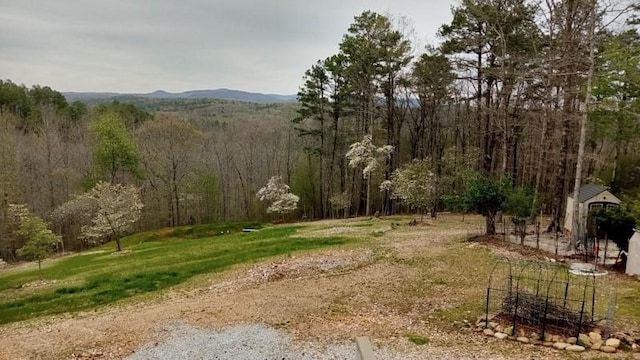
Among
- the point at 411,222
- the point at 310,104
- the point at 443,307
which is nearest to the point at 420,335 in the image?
the point at 443,307

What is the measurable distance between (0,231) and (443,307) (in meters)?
37.8

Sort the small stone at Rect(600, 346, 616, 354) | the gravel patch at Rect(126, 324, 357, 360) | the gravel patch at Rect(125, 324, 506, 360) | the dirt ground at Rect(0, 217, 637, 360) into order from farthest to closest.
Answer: the dirt ground at Rect(0, 217, 637, 360), the gravel patch at Rect(126, 324, 357, 360), the gravel patch at Rect(125, 324, 506, 360), the small stone at Rect(600, 346, 616, 354)

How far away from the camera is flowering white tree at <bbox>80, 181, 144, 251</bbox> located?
98.2 ft

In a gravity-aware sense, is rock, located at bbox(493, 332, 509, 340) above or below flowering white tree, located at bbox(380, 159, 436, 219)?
below

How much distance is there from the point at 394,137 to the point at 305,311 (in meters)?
29.4

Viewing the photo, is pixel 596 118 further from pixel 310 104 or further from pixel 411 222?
pixel 310 104

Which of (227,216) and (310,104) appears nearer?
(310,104)

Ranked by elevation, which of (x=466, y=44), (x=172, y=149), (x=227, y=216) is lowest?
(x=227, y=216)

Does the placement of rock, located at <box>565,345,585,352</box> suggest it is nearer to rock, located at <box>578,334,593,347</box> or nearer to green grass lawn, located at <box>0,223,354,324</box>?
rock, located at <box>578,334,593,347</box>

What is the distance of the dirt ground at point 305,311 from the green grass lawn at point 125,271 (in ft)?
4.87

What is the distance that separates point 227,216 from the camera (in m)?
50.3

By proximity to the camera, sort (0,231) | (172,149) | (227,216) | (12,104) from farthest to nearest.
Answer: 1. (12,104)
2. (227,216)
3. (172,149)
4. (0,231)

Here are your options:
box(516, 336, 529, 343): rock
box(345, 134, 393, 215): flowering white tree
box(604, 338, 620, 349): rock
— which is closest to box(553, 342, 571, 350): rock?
box(516, 336, 529, 343): rock

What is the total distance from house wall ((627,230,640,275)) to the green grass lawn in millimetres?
12404
